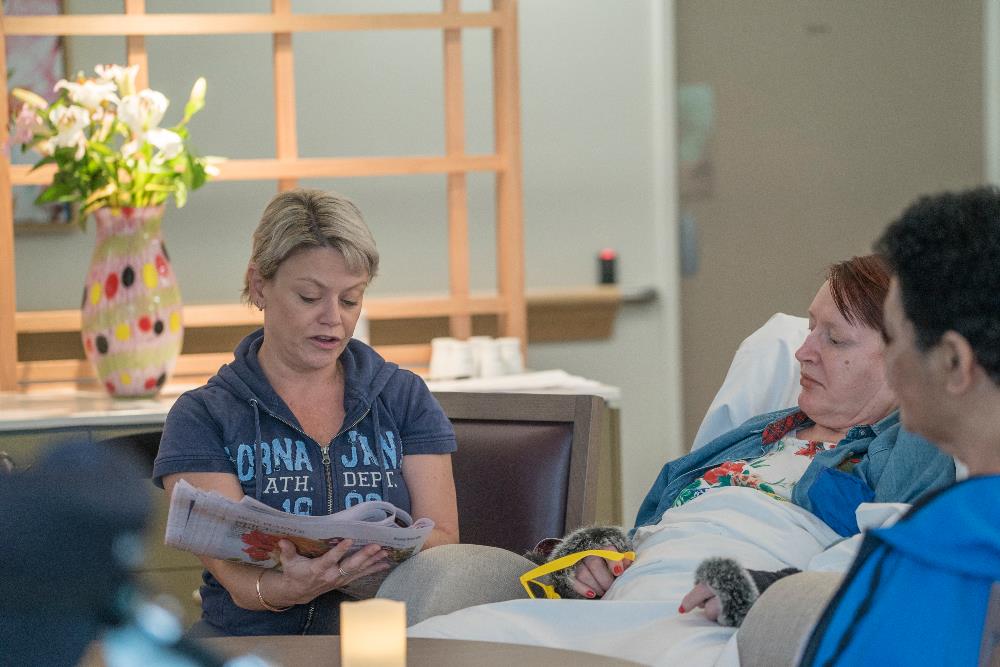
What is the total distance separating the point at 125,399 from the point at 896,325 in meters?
2.23

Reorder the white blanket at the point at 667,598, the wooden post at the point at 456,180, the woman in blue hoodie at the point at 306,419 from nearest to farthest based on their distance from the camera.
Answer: the white blanket at the point at 667,598 < the woman in blue hoodie at the point at 306,419 < the wooden post at the point at 456,180

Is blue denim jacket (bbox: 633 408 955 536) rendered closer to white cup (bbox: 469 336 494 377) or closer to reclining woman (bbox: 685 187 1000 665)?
reclining woman (bbox: 685 187 1000 665)

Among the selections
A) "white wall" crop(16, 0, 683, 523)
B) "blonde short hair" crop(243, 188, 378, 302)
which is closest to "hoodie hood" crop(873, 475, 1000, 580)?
"blonde short hair" crop(243, 188, 378, 302)

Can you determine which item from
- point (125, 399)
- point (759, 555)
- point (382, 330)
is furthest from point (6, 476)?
point (382, 330)

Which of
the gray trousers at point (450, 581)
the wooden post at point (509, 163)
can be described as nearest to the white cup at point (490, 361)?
the wooden post at point (509, 163)

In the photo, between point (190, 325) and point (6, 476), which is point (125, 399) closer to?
point (190, 325)

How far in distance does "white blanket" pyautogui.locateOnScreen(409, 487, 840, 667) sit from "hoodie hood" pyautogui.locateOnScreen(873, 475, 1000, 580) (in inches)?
17.3

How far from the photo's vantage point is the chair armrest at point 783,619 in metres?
1.31

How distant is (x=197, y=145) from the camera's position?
140 inches

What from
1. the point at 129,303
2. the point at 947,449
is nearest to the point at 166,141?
the point at 129,303

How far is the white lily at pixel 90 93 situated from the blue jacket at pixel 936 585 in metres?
2.30

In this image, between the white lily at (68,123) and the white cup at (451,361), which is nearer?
the white lily at (68,123)

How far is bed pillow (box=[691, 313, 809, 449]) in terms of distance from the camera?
2.32 meters

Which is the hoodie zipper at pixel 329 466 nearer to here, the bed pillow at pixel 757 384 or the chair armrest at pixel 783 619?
the bed pillow at pixel 757 384
